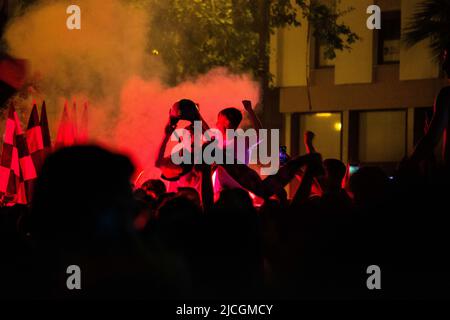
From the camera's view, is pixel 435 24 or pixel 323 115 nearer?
pixel 435 24

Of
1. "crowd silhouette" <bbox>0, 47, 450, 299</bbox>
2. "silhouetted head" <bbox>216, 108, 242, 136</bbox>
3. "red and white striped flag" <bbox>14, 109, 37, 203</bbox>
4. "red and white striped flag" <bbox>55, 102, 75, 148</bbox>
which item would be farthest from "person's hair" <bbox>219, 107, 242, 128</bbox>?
"red and white striped flag" <bbox>55, 102, 75, 148</bbox>

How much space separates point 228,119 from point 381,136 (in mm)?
15468

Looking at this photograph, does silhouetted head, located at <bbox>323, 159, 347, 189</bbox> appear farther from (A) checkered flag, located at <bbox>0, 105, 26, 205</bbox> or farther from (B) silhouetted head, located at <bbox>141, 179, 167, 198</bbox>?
(A) checkered flag, located at <bbox>0, 105, 26, 205</bbox>

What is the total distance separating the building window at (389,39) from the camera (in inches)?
813

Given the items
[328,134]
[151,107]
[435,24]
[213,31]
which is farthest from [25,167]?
[328,134]

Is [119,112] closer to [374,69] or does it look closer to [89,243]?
[374,69]

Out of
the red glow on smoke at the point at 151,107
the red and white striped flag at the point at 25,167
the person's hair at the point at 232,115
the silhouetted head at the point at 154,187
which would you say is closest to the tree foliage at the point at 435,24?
the red glow on smoke at the point at 151,107

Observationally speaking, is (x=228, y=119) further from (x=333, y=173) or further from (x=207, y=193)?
(x=333, y=173)

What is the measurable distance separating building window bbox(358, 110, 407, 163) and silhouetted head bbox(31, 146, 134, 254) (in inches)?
756

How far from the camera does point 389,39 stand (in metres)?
20.9

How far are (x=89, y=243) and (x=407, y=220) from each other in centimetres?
190

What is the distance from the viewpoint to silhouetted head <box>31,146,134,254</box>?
2.02m

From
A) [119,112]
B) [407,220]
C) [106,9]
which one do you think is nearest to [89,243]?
[407,220]

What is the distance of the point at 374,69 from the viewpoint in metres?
20.8
